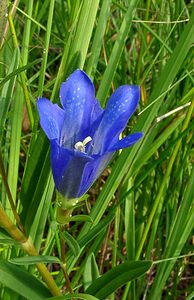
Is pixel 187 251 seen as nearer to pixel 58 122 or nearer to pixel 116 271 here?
pixel 116 271

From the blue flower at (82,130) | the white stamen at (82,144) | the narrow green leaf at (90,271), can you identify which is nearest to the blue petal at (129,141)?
the blue flower at (82,130)

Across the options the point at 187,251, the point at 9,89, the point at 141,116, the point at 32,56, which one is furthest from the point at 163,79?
the point at 32,56

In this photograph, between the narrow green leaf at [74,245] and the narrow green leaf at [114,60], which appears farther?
the narrow green leaf at [114,60]

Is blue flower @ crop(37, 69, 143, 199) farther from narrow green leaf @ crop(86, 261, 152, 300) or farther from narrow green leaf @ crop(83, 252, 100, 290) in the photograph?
narrow green leaf @ crop(83, 252, 100, 290)

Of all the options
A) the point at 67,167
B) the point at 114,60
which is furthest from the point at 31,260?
the point at 114,60

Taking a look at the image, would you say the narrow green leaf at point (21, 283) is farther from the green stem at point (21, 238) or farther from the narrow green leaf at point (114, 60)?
the narrow green leaf at point (114, 60)

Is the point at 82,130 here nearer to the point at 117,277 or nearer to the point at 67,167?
the point at 67,167

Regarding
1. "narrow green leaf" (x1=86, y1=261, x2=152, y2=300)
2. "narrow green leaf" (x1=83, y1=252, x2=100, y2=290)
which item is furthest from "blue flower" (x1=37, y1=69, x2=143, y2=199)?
"narrow green leaf" (x1=83, y1=252, x2=100, y2=290)

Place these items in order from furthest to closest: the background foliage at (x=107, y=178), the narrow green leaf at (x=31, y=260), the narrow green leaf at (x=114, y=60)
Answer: the narrow green leaf at (x=114, y=60) < the background foliage at (x=107, y=178) < the narrow green leaf at (x=31, y=260)
